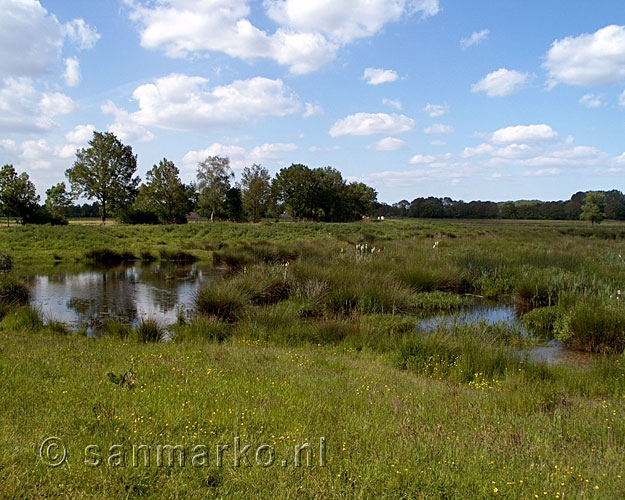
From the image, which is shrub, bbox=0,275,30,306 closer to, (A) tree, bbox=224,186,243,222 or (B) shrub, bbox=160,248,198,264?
(B) shrub, bbox=160,248,198,264

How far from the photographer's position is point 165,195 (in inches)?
2552

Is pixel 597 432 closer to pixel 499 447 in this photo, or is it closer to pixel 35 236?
pixel 499 447

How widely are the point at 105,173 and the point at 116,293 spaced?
49.0 metres

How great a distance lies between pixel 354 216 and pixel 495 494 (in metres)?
90.7

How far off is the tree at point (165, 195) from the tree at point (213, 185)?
4865 millimetres

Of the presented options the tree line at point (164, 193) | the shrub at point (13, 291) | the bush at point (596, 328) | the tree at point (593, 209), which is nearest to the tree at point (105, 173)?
the tree line at point (164, 193)

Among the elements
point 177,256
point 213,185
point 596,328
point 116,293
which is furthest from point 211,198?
point 596,328

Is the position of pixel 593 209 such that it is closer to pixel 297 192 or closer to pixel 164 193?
pixel 297 192

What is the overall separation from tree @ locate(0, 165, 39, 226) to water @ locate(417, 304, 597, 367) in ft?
166

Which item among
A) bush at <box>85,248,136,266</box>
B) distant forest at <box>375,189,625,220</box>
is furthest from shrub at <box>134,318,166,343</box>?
distant forest at <box>375,189,625,220</box>

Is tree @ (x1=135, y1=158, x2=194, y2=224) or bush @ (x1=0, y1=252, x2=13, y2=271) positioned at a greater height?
tree @ (x1=135, y1=158, x2=194, y2=224)

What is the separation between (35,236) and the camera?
30422 millimetres

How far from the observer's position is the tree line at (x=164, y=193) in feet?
172

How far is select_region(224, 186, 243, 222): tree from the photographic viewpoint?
76.1 metres
